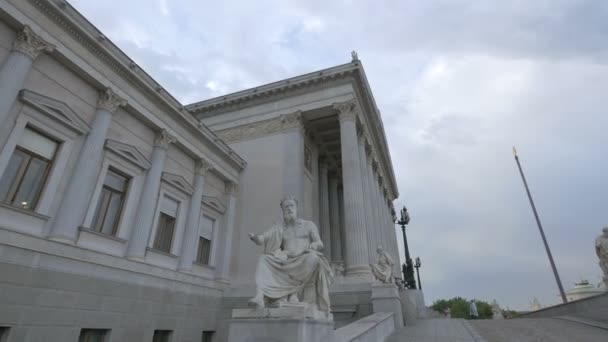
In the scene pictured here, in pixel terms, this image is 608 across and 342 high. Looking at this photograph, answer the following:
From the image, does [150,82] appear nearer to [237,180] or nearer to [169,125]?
[169,125]

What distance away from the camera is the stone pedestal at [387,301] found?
1080 centimetres

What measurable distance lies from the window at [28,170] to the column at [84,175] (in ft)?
2.38

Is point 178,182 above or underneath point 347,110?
underneath

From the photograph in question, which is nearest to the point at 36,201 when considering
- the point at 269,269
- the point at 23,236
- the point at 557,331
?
the point at 23,236

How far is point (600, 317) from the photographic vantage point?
34.4 ft

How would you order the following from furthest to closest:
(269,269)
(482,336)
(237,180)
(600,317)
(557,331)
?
(237,180) < (600,317) < (557,331) < (482,336) < (269,269)

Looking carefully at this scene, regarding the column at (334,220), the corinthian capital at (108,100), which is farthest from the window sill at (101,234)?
the column at (334,220)

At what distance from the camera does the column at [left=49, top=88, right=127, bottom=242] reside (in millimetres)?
9695

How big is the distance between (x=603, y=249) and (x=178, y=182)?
1643 centimetres

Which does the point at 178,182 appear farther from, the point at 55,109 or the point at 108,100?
the point at 55,109

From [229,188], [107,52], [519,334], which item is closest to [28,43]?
[107,52]

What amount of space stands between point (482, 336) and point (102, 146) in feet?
42.9

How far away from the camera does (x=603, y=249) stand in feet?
35.1

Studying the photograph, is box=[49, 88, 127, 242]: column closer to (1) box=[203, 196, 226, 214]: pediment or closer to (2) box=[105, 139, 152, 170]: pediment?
(2) box=[105, 139, 152, 170]: pediment
